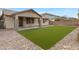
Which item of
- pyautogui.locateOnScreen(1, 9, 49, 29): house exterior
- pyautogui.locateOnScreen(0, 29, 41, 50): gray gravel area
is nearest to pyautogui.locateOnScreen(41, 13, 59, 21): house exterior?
pyautogui.locateOnScreen(1, 9, 49, 29): house exterior

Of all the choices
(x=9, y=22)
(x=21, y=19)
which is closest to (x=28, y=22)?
(x=21, y=19)

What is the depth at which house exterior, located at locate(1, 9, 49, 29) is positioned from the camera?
2.49 m

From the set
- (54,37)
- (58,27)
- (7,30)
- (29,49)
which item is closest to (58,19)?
(58,27)

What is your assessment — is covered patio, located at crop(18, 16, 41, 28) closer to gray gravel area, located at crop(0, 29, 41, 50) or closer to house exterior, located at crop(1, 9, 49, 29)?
house exterior, located at crop(1, 9, 49, 29)

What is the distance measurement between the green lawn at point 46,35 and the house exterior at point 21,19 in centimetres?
10

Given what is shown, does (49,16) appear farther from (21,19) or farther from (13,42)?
(13,42)

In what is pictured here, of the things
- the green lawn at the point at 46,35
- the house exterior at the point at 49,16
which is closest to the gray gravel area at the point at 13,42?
the green lawn at the point at 46,35

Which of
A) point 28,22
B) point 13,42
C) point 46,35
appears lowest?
point 13,42

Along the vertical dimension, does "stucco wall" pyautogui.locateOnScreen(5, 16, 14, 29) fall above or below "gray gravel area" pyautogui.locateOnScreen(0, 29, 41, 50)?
above

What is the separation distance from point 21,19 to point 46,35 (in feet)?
1.47

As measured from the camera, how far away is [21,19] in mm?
2520

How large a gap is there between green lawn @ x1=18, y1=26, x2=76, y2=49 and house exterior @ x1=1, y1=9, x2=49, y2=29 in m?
0.10

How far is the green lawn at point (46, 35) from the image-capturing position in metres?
2.47

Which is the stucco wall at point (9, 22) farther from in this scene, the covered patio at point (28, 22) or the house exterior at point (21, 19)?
the covered patio at point (28, 22)
